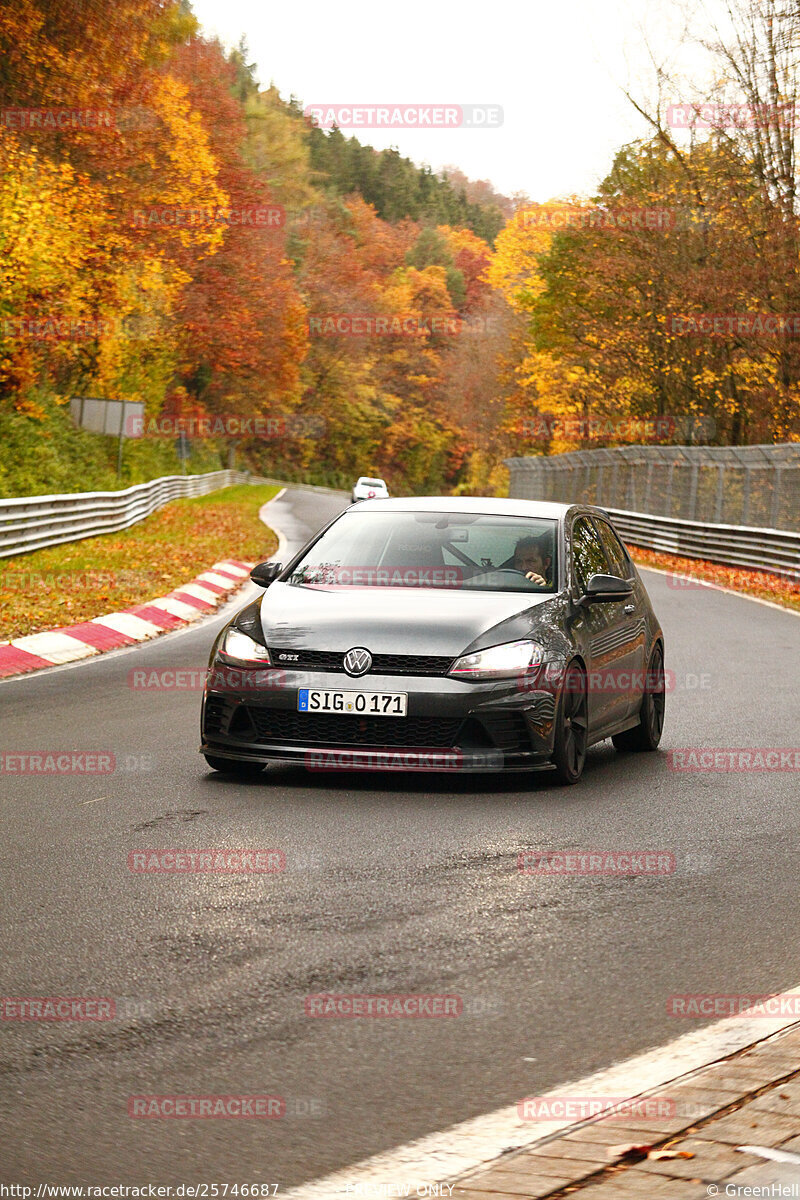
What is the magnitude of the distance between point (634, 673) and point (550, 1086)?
234 inches

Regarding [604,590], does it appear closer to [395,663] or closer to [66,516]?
[395,663]

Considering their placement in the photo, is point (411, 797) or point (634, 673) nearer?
point (411, 797)

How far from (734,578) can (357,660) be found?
76.1 ft

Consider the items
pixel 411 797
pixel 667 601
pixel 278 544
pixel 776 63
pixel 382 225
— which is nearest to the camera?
pixel 411 797

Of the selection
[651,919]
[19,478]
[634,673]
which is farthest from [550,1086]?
[19,478]

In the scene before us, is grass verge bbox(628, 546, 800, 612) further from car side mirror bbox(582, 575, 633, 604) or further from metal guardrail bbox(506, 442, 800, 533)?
car side mirror bbox(582, 575, 633, 604)

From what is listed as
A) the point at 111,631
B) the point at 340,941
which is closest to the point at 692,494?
the point at 111,631

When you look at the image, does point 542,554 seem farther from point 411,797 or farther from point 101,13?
point 101,13

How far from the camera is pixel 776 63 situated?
37406 millimetres

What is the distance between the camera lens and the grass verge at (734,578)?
26484 mm

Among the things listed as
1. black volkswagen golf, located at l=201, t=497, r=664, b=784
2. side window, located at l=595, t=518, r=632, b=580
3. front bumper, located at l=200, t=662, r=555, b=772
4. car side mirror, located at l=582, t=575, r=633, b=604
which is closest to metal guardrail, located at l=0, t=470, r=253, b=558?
side window, located at l=595, t=518, r=632, b=580

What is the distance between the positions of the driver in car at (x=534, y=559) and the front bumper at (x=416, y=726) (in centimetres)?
108

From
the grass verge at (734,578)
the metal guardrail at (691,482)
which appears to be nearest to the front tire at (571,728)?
the grass verge at (734,578)

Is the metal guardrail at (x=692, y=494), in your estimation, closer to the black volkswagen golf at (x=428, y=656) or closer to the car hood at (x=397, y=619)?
the black volkswagen golf at (x=428, y=656)
